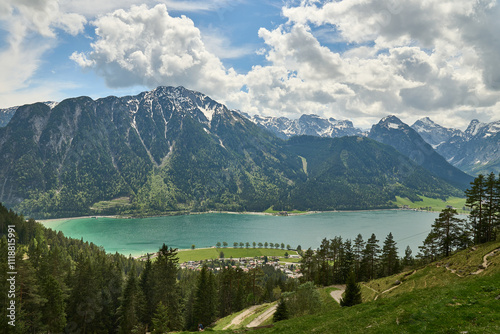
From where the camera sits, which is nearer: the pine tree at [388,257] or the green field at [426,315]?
the green field at [426,315]

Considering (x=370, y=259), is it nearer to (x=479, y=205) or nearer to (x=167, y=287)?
(x=479, y=205)

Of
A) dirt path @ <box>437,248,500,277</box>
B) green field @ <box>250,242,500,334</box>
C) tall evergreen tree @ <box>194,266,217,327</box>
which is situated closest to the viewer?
green field @ <box>250,242,500,334</box>

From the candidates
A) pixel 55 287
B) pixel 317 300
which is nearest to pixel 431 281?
pixel 317 300

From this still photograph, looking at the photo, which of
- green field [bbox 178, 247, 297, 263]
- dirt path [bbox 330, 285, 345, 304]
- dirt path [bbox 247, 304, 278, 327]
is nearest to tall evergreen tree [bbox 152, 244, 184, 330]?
dirt path [bbox 247, 304, 278, 327]

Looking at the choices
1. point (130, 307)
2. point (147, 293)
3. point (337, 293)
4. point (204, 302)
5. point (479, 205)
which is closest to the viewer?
point (479, 205)

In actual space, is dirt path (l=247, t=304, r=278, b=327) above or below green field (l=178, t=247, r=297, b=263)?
above

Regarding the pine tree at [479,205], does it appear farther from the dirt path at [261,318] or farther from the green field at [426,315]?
the dirt path at [261,318]

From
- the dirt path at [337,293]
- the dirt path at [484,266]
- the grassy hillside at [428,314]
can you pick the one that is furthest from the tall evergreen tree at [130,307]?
the dirt path at [484,266]

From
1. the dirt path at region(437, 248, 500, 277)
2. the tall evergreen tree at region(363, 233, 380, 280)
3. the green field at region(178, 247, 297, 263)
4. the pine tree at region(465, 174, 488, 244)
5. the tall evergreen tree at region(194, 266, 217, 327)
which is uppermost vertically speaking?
the pine tree at region(465, 174, 488, 244)

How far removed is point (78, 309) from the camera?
174 ft

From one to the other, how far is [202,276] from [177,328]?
34.7 ft

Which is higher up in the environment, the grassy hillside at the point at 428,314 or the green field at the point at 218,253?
the grassy hillside at the point at 428,314

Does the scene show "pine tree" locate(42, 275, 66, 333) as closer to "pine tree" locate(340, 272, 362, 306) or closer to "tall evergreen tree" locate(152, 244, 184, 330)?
"tall evergreen tree" locate(152, 244, 184, 330)

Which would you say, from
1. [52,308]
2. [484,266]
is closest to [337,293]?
[484,266]
